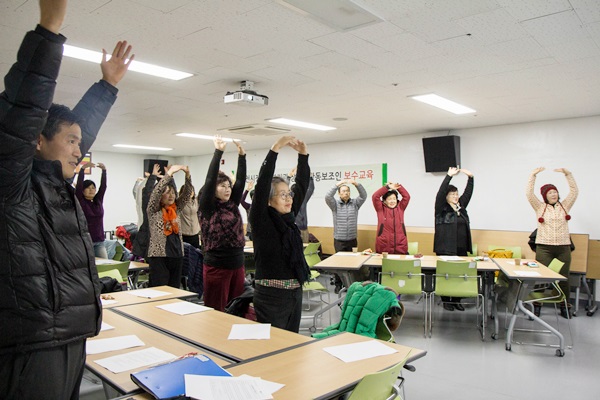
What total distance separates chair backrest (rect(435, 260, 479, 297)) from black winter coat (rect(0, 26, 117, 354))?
4.43m

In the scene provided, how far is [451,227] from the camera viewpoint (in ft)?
21.5

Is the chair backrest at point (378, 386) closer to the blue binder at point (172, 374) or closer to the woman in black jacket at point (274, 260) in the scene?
the blue binder at point (172, 374)

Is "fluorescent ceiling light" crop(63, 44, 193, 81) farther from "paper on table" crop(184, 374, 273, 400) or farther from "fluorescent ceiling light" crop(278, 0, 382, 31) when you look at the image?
"paper on table" crop(184, 374, 273, 400)

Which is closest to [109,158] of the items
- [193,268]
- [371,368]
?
[193,268]

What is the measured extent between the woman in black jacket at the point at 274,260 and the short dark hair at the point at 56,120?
1437 mm

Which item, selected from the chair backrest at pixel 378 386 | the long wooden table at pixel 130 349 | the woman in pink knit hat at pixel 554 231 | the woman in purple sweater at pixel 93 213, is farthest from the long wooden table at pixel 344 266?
the chair backrest at pixel 378 386

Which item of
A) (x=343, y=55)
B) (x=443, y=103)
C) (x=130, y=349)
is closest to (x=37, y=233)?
(x=130, y=349)

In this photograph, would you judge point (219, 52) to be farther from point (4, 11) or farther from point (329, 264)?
point (329, 264)

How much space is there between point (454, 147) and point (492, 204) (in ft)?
3.97

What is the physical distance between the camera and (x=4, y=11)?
314cm

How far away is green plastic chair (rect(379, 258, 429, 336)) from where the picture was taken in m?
5.41

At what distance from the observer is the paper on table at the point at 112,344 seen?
228 cm

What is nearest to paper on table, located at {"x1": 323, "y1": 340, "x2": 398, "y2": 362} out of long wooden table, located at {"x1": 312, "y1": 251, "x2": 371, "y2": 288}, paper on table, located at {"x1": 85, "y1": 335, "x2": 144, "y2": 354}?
paper on table, located at {"x1": 85, "y1": 335, "x2": 144, "y2": 354}

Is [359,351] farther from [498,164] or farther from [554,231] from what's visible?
[498,164]
